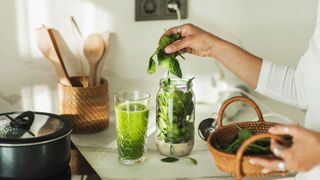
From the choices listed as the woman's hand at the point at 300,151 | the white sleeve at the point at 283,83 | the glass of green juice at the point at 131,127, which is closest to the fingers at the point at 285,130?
the woman's hand at the point at 300,151

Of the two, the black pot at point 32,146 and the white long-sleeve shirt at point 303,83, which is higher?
the white long-sleeve shirt at point 303,83

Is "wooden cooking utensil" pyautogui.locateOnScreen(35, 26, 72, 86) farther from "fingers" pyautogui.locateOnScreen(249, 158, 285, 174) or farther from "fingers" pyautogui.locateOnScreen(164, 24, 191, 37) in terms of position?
"fingers" pyautogui.locateOnScreen(249, 158, 285, 174)

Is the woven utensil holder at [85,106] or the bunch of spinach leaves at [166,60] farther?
the woven utensil holder at [85,106]

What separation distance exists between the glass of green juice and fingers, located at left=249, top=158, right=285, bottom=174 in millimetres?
406

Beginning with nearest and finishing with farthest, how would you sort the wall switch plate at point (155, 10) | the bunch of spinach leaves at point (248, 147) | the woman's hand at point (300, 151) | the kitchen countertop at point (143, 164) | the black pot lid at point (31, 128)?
the woman's hand at point (300, 151) → the bunch of spinach leaves at point (248, 147) → the black pot lid at point (31, 128) → the kitchen countertop at point (143, 164) → the wall switch plate at point (155, 10)

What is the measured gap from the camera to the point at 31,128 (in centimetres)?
116

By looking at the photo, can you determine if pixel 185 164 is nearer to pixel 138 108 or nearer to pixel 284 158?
pixel 138 108

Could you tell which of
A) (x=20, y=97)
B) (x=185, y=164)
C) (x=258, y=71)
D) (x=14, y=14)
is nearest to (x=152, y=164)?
(x=185, y=164)

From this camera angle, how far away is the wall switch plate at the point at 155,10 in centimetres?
153

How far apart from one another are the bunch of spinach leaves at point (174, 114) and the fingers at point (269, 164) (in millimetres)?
384

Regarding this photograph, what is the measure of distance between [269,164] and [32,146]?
20.3 inches

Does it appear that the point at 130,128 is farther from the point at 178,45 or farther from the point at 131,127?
the point at 178,45

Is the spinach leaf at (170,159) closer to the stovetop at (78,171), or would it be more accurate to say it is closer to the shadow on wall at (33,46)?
the stovetop at (78,171)

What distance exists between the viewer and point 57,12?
145 cm
